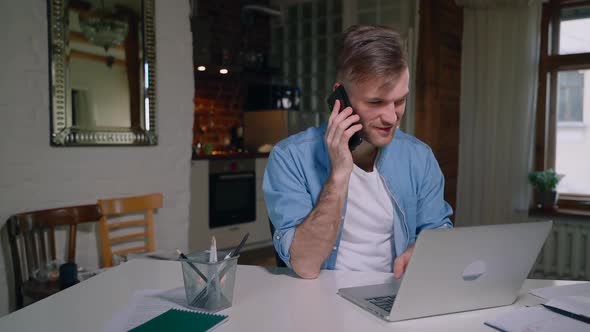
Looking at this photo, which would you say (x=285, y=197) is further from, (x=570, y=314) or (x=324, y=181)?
(x=570, y=314)

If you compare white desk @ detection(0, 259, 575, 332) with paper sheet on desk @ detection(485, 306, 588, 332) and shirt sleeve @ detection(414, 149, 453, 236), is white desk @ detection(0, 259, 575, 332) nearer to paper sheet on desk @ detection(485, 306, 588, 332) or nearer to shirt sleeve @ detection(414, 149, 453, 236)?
paper sheet on desk @ detection(485, 306, 588, 332)

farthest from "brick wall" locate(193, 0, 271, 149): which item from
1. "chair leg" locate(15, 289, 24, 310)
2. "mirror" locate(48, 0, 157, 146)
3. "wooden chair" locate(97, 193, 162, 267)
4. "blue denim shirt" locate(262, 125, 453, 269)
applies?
"blue denim shirt" locate(262, 125, 453, 269)

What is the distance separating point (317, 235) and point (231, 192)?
331 cm

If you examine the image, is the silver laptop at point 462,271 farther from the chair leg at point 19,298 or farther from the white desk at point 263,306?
the chair leg at point 19,298

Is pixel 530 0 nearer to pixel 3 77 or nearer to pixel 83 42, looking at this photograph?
pixel 83 42

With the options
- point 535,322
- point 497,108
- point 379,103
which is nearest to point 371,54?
point 379,103

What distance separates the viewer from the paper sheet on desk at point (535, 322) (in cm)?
83

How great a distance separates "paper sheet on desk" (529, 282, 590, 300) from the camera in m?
1.02

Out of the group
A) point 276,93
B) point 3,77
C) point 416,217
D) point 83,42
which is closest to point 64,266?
point 3,77

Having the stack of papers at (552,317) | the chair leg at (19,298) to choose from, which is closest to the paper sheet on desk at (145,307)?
the stack of papers at (552,317)

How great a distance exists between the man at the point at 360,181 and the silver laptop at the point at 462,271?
22 cm

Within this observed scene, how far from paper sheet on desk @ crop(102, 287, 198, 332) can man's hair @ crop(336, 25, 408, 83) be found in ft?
2.20

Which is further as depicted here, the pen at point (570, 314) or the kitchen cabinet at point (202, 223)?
the kitchen cabinet at point (202, 223)

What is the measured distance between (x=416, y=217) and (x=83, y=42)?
2.07 m
